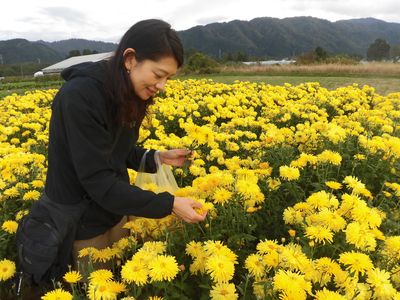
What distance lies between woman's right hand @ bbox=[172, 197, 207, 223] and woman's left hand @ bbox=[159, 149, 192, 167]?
0.88 metres

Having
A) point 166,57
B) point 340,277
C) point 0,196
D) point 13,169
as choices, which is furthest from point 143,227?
point 13,169

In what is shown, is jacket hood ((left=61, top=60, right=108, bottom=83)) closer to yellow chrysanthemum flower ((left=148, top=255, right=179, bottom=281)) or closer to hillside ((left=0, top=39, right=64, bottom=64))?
A: yellow chrysanthemum flower ((left=148, top=255, right=179, bottom=281))

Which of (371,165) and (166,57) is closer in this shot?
(166,57)

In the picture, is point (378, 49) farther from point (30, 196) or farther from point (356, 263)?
point (356, 263)

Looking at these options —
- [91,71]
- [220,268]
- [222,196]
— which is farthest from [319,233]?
[91,71]

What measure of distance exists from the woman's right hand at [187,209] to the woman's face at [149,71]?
28.3 inches

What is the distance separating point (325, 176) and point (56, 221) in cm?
213

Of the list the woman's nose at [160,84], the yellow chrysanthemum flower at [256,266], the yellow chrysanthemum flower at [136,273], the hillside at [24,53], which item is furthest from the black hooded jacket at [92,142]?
the hillside at [24,53]

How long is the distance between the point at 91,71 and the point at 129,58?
26cm

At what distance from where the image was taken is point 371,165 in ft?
11.2

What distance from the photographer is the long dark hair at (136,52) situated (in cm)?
206

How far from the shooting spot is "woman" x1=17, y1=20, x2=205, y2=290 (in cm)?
207

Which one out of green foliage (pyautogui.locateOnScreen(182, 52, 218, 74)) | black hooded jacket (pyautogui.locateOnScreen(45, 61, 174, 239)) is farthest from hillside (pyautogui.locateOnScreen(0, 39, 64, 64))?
black hooded jacket (pyautogui.locateOnScreen(45, 61, 174, 239))

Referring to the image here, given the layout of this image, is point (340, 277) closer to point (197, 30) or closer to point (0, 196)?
point (0, 196)
